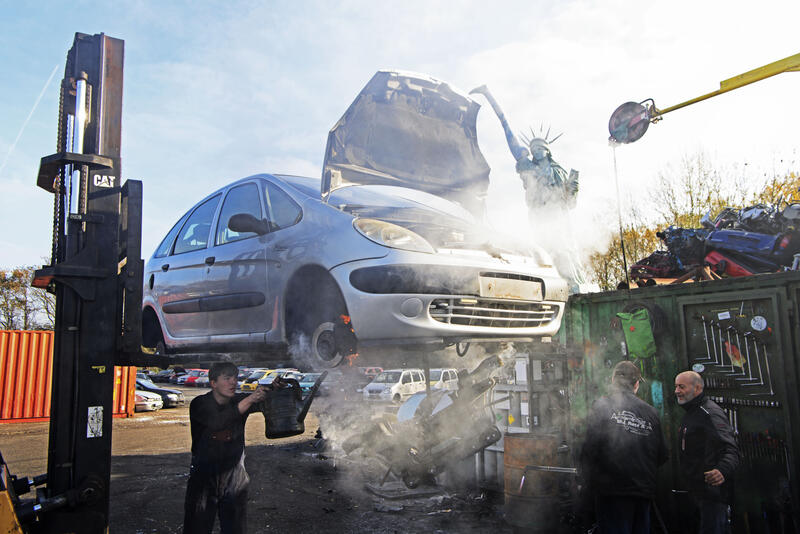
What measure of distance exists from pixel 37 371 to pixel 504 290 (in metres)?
14.2

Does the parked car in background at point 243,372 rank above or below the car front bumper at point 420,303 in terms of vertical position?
below

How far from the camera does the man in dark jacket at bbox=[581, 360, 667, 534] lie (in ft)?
11.6

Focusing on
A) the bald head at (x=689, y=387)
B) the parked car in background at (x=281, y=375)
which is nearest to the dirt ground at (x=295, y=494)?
the parked car in background at (x=281, y=375)

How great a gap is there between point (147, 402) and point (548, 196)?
14.9 metres

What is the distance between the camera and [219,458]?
3.39 metres

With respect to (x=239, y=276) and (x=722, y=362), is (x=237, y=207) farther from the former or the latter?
(x=722, y=362)

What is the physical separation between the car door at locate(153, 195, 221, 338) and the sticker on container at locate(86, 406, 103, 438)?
96 cm

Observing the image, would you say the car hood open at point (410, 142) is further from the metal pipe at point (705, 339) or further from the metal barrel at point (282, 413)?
the metal pipe at point (705, 339)

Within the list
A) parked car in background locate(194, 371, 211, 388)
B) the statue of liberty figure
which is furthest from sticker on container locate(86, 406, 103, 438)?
parked car in background locate(194, 371, 211, 388)

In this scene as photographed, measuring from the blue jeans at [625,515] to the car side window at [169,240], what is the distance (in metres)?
3.95

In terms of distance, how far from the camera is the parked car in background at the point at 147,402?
1612 cm

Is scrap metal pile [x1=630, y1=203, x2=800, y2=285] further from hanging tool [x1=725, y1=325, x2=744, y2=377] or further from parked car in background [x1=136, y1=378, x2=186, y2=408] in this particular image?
parked car in background [x1=136, y1=378, x2=186, y2=408]

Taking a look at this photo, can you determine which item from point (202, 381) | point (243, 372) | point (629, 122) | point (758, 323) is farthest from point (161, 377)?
point (758, 323)

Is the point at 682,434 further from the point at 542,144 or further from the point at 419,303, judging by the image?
the point at 542,144
